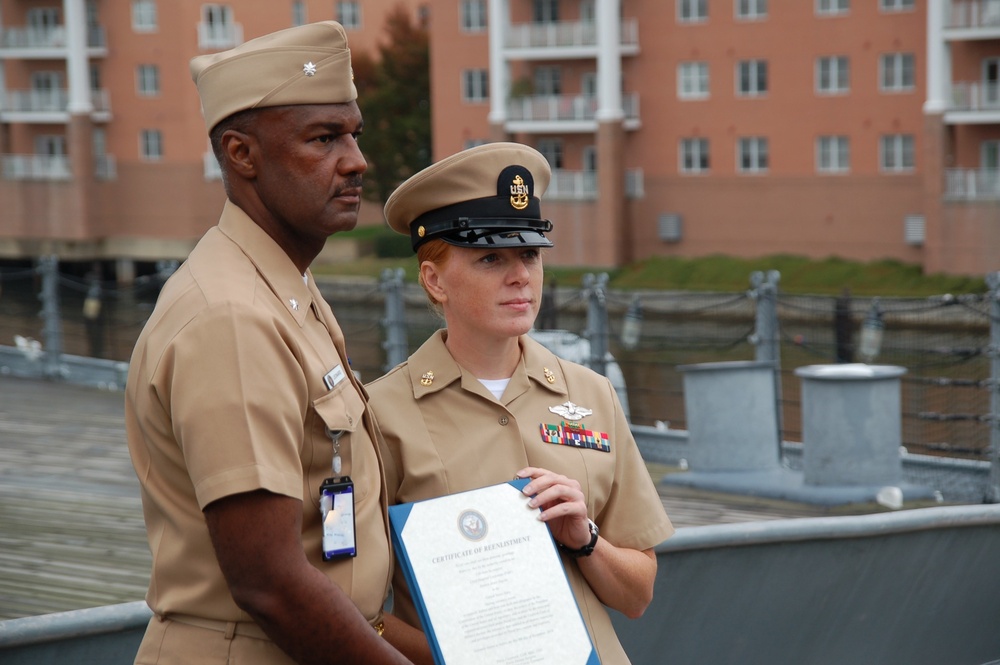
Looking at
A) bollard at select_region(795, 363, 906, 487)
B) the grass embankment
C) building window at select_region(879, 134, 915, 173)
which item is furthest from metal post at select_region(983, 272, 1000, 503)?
building window at select_region(879, 134, 915, 173)

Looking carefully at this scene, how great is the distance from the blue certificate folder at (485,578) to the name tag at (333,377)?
10.3 inches

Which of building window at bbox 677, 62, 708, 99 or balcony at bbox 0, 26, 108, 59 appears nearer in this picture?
building window at bbox 677, 62, 708, 99

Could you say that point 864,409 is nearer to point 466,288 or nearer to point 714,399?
point 714,399

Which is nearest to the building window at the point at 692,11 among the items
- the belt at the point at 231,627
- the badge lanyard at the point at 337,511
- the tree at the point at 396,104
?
the tree at the point at 396,104

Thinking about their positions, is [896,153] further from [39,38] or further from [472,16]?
[39,38]

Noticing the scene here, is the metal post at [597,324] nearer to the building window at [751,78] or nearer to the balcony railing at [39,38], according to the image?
the building window at [751,78]

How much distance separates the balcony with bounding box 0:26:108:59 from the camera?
4800cm

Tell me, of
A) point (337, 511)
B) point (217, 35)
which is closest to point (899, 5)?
point (217, 35)

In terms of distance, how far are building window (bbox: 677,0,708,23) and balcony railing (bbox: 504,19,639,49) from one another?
139cm

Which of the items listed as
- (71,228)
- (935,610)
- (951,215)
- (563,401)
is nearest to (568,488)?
(563,401)

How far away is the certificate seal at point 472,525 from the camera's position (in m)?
2.33

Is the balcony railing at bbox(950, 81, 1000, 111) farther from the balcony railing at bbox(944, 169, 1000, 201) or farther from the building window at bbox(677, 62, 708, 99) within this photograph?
the building window at bbox(677, 62, 708, 99)

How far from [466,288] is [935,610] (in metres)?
2.33

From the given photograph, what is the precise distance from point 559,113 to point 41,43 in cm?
2028
